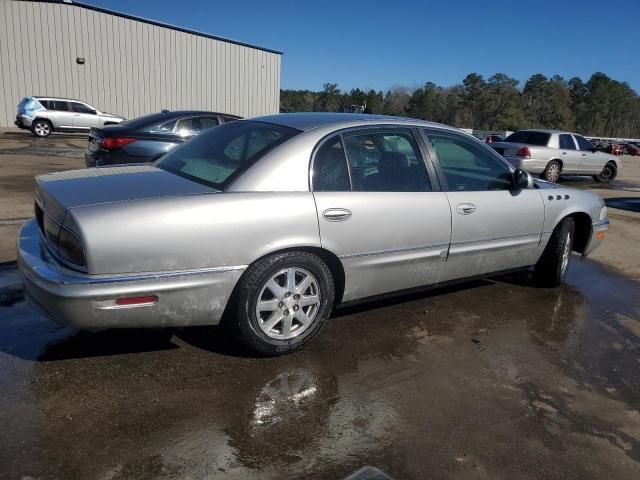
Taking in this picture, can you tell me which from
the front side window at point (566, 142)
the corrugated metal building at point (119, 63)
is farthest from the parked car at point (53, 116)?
the front side window at point (566, 142)

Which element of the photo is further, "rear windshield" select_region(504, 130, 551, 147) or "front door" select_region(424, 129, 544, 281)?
"rear windshield" select_region(504, 130, 551, 147)

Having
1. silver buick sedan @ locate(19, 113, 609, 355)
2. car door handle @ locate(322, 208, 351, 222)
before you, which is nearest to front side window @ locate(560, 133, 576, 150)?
silver buick sedan @ locate(19, 113, 609, 355)

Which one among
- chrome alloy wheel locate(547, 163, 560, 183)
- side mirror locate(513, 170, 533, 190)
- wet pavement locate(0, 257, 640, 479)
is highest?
side mirror locate(513, 170, 533, 190)

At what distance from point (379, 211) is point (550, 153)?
1215cm

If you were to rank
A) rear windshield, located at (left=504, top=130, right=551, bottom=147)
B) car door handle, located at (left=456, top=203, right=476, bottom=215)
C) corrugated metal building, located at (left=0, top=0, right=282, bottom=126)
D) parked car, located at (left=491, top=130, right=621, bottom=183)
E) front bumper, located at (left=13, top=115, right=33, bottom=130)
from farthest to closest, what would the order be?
corrugated metal building, located at (left=0, top=0, right=282, bottom=126), front bumper, located at (left=13, top=115, right=33, bottom=130), rear windshield, located at (left=504, top=130, right=551, bottom=147), parked car, located at (left=491, top=130, right=621, bottom=183), car door handle, located at (left=456, top=203, right=476, bottom=215)

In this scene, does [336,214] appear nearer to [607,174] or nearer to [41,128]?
[607,174]

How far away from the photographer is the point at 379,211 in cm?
348

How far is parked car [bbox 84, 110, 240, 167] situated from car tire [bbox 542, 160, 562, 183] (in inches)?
389

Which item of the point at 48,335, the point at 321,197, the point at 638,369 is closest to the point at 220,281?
the point at 321,197

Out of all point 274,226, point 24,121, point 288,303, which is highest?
point 24,121

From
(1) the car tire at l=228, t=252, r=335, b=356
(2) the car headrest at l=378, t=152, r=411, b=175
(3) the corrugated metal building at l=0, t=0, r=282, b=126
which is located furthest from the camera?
(3) the corrugated metal building at l=0, t=0, r=282, b=126

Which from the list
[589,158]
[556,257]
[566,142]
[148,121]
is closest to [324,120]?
[556,257]

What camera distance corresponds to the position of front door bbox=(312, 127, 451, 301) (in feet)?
10.9

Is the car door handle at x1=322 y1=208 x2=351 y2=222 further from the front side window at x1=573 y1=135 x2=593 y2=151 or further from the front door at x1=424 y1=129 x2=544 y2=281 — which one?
the front side window at x1=573 y1=135 x2=593 y2=151
